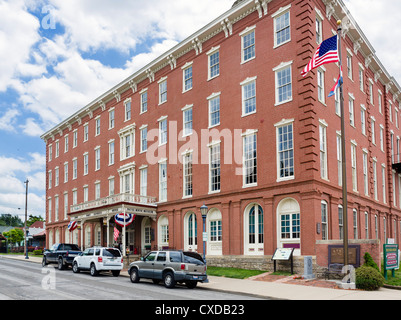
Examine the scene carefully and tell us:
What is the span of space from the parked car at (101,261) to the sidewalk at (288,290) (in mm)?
6071

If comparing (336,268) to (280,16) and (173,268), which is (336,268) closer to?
(173,268)

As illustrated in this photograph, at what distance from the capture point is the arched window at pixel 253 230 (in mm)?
26750

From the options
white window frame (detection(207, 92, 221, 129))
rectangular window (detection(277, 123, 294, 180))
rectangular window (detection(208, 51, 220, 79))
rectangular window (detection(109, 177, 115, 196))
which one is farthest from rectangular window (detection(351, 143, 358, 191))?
rectangular window (detection(109, 177, 115, 196))

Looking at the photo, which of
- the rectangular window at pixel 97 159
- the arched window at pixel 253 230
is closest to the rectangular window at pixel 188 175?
the arched window at pixel 253 230

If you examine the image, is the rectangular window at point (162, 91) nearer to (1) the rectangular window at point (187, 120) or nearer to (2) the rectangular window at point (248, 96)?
(1) the rectangular window at point (187, 120)

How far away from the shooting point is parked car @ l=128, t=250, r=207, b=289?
19.3 m

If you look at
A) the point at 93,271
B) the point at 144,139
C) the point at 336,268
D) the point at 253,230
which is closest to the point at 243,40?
the point at 253,230

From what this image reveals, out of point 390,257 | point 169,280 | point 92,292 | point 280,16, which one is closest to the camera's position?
point 92,292

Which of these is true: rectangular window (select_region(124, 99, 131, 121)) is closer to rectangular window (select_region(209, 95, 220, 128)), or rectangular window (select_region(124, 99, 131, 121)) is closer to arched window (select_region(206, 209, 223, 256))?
rectangular window (select_region(209, 95, 220, 128))

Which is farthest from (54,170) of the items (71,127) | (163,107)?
(163,107)

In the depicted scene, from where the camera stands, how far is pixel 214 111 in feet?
103

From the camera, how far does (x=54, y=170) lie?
57031mm

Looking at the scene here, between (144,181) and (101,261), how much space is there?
13.8 meters
